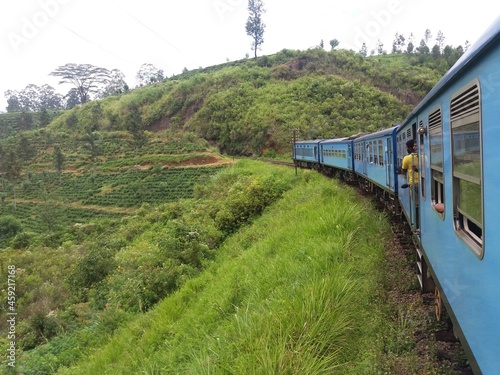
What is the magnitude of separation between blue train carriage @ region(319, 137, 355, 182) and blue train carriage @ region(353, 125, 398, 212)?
4.71 feet

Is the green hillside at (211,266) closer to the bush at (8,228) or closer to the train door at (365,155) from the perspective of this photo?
the bush at (8,228)

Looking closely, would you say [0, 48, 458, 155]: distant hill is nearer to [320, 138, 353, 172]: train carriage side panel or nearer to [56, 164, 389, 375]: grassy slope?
[320, 138, 353, 172]: train carriage side panel

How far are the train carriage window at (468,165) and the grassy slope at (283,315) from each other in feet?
5.73

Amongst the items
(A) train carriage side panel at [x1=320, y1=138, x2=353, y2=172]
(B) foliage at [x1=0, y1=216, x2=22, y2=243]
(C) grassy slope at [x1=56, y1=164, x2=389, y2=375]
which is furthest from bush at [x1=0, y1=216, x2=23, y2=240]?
(C) grassy slope at [x1=56, y1=164, x2=389, y2=375]

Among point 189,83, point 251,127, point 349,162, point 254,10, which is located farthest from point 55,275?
point 254,10

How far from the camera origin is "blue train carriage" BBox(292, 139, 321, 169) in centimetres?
2328

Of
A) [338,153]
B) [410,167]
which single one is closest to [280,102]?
[338,153]

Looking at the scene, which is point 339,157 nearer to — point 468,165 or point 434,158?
point 434,158

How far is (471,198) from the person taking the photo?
2359 mm

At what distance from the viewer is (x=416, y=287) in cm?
544

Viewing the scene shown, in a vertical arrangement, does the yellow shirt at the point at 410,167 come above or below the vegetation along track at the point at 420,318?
above

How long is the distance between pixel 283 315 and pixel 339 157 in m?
14.2

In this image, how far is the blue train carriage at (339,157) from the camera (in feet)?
51.6

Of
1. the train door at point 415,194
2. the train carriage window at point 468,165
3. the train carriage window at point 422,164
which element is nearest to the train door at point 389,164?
the train door at point 415,194
